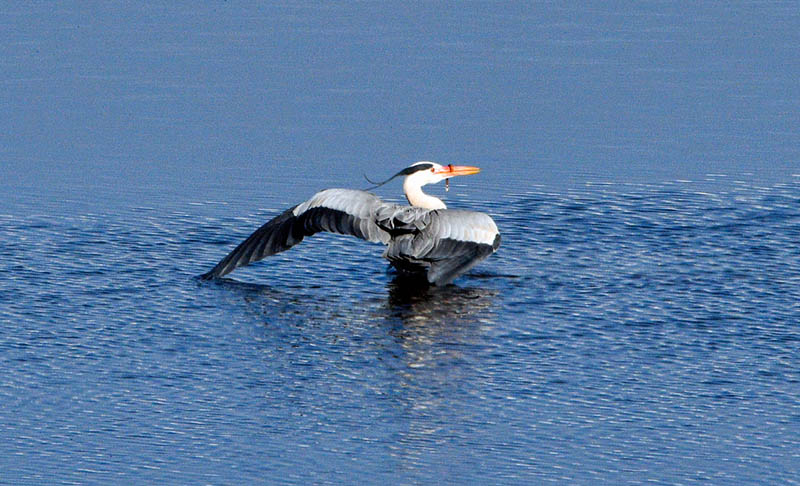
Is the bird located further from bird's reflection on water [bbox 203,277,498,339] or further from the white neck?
the white neck

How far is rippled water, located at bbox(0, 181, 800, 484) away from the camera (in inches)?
352

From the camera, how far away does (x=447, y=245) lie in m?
12.6

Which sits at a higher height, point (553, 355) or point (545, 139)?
point (545, 139)

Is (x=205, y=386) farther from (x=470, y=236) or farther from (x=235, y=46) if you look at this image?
(x=235, y=46)

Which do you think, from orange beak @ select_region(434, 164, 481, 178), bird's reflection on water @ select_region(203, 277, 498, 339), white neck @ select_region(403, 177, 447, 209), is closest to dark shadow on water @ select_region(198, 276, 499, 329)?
bird's reflection on water @ select_region(203, 277, 498, 339)

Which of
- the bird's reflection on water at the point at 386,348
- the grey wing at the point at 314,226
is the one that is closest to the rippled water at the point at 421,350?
the bird's reflection on water at the point at 386,348

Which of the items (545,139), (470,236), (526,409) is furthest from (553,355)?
(545,139)

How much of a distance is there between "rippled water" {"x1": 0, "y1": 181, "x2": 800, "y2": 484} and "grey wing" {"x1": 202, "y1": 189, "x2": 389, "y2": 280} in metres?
0.23

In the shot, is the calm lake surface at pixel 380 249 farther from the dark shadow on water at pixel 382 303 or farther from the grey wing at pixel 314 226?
the grey wing at pixel 314 226

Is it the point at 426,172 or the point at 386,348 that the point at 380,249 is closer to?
the point at 426,172

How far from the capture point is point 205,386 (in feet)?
33.3

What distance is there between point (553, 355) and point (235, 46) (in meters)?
9.23

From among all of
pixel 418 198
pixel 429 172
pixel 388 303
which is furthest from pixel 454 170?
pixel 388 303

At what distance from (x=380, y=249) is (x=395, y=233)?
0.99 meters
